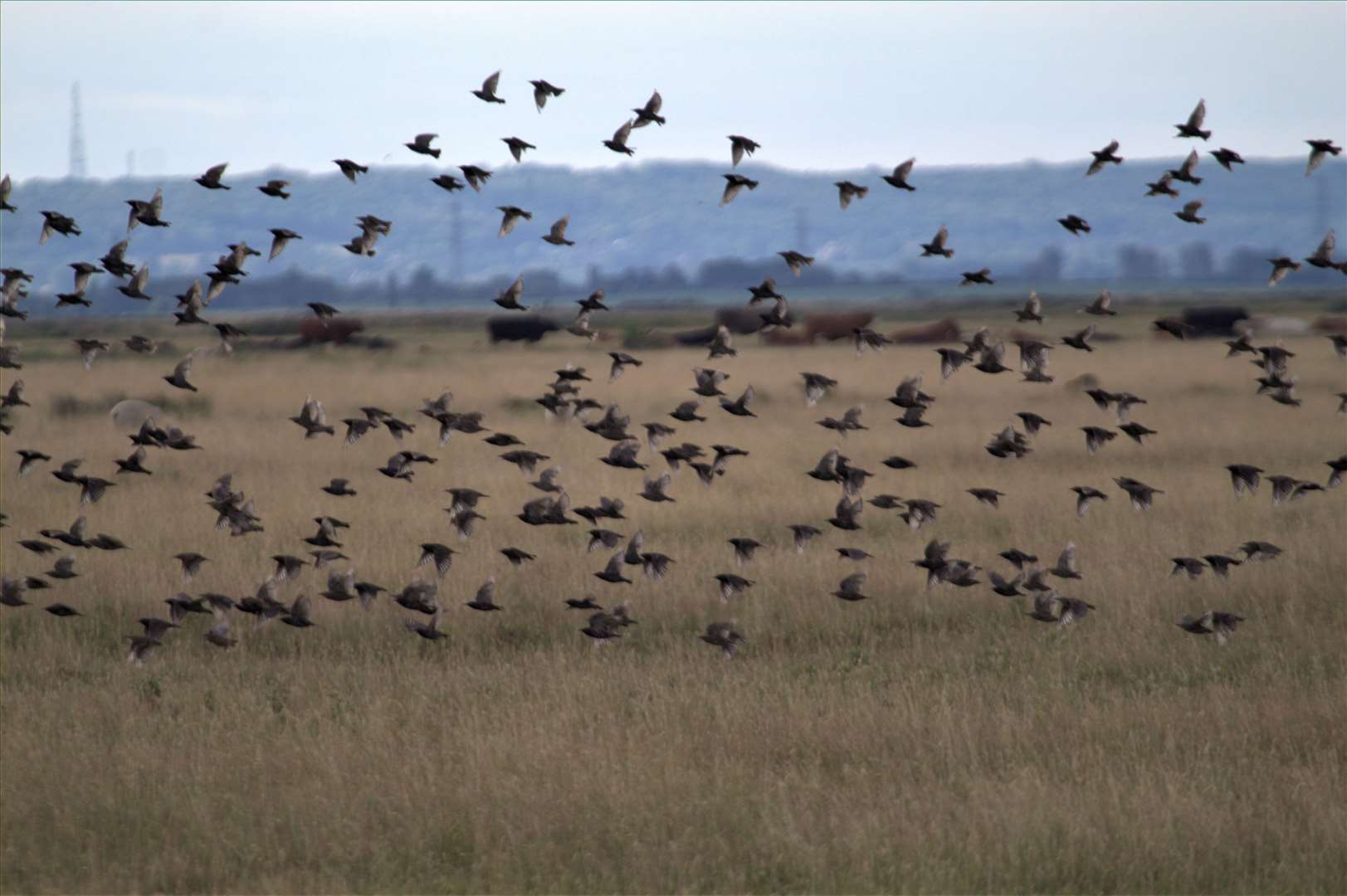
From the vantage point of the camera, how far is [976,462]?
2620 cm

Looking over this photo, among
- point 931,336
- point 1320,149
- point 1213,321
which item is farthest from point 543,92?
point 1213,321

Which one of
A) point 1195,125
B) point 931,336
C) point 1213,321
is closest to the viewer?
point 1195,125

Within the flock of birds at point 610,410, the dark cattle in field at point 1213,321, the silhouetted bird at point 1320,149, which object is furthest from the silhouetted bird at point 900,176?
the dark cattle in field at point 1213,321

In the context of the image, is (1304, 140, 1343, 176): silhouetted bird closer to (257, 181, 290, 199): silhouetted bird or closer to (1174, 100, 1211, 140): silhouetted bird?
(1174, 100, 1211, 140): silhouetted bird

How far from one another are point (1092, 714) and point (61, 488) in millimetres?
17099

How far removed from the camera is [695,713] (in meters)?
11.4

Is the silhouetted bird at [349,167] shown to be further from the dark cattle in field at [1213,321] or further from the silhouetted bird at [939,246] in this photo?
the dark cattle in field at [1213,321]

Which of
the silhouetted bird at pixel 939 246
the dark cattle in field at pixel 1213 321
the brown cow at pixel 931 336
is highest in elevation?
the silhouetted bird at pixel 939 246

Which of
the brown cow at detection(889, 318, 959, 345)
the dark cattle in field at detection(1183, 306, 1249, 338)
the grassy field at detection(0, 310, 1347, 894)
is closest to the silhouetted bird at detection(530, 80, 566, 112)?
the grassy field at detection(0, 310, 1347, 894)

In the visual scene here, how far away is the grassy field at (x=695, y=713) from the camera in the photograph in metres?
8.83

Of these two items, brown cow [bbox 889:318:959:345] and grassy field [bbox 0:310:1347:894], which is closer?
grassy field [bbox 0:310:1347:894]

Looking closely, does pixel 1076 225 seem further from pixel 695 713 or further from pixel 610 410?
pixel 695 713

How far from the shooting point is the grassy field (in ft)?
29.0

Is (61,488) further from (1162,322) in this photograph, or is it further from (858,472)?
(1162,322)
